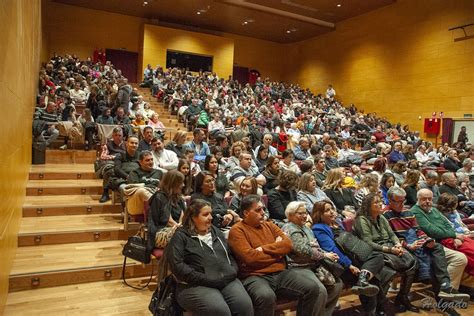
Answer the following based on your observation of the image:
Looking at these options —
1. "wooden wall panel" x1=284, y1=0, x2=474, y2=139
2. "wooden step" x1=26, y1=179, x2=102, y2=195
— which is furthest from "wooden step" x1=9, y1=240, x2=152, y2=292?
"wooden wall panel" x1=284, y1=0, x2=474, y2=139

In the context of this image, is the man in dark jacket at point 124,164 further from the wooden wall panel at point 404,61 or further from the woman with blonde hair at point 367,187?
the wooden wall panel at point 404,61

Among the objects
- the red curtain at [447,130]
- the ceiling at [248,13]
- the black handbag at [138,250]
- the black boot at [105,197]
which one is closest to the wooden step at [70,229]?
the black boot at [105,197]

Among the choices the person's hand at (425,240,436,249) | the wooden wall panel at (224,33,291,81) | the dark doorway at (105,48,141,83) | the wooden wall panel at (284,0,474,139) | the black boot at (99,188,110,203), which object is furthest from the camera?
the wooden wall panel at (224,33,291,81)

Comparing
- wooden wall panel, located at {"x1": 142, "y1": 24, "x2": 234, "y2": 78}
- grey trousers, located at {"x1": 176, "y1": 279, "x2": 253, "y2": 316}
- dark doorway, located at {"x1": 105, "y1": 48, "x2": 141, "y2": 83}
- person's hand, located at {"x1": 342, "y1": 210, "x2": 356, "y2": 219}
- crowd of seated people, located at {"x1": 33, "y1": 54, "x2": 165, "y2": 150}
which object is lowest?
grey trousers, located at {"x1": 176, "y1": 279, "x2": 253, "y2": 316}

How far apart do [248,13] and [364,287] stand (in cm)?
1378

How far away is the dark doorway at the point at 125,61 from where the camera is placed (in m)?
15.6

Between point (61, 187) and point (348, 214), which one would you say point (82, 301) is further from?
point (348, 214)

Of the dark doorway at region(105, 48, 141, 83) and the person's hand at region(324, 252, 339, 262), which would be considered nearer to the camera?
the person's hand at region(324, 252, 339, 262)

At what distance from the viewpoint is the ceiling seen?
44.8 ft

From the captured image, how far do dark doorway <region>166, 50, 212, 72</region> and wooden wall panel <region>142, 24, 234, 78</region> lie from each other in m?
0.28

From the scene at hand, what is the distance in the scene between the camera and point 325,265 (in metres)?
2.59

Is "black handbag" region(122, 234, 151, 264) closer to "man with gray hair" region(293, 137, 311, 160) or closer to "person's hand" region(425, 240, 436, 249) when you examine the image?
"person's hand" region(425, 240, 436, 249)

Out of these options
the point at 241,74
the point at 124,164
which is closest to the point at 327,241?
the point at 124,164

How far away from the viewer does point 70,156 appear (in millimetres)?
6121
